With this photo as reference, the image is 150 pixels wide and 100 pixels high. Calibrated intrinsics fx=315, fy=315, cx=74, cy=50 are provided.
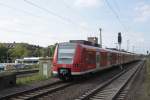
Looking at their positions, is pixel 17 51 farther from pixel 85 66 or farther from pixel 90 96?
pixel 90 96

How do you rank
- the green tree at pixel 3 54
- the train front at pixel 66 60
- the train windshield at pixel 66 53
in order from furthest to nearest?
the green tree at pixel 3 54 < the train windshield at pixel 66 53 < the train front at pixel 66 60

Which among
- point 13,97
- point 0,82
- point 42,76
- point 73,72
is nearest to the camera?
point 13,97

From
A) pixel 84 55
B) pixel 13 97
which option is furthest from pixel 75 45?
pixel 13 97

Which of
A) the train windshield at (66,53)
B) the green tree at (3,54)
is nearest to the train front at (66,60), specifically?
the train windshield at (66,53)

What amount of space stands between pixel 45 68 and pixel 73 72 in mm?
4728

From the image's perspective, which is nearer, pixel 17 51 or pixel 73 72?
pixel 73 72

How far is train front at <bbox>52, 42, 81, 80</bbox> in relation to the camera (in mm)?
21438

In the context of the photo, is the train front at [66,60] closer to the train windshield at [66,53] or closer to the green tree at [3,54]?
the train windshield at [66,53]

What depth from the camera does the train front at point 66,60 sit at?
21.4m

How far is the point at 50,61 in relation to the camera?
25.5 metres

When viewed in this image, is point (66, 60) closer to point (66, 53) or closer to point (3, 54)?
point (66, 53)

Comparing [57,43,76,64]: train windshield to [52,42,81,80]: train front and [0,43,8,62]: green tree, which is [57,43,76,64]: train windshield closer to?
[52,42,81,80]: train front

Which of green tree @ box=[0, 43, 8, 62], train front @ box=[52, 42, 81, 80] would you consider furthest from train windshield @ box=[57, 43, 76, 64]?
green tree @ box=[0, 43, 8, 62]

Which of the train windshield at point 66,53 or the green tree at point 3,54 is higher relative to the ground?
the green tree at point 3,54
